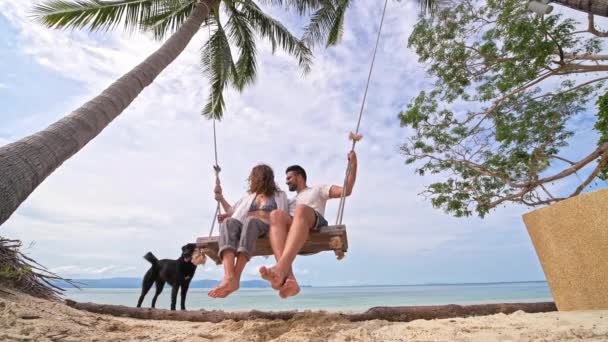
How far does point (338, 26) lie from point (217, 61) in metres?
2.74

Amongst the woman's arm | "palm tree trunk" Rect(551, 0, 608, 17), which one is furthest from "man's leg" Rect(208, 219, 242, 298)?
"palm tree trunk" Rect(551, 0, 608, 17)

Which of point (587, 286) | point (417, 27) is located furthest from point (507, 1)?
point (587, 286)

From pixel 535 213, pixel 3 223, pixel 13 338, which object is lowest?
pixel 13 338

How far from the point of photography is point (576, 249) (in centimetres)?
359

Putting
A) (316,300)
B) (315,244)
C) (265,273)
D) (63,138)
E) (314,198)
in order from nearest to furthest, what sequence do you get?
(265,273) → (63,138) → (315,244) → (314,198) → (316,300)

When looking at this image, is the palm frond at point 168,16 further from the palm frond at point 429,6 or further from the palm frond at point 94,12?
the palm frond at point 429,6

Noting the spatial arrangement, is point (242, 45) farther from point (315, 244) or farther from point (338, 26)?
point (315, 244)

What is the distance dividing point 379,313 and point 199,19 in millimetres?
5125

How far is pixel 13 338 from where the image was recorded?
2.12 m

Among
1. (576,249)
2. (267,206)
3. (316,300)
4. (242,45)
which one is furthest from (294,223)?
(316,300)

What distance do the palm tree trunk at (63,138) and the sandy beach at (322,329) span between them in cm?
72

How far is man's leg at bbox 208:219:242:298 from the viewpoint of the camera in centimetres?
284

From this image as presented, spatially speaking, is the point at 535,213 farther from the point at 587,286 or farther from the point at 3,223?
the point at 3,223

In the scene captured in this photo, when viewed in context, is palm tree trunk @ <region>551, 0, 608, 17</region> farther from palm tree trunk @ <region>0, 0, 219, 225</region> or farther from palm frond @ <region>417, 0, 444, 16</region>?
palm tree trunk @ <region>0, 0, 219, 225</region>
